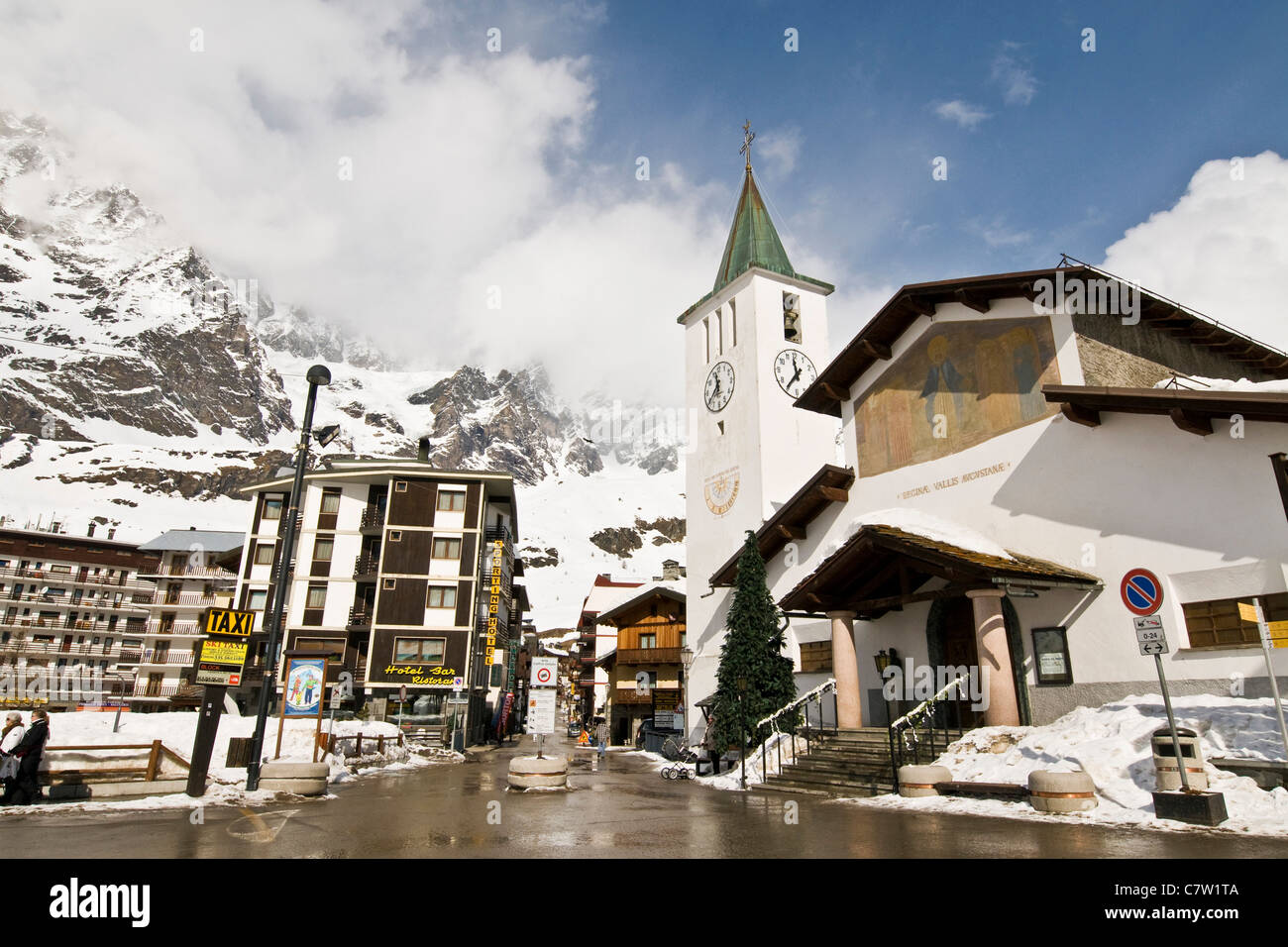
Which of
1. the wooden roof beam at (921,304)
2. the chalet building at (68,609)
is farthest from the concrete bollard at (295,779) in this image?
the chalet building at (68,609)

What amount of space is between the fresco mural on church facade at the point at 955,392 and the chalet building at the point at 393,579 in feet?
82.4

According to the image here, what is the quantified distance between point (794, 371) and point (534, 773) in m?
23.7

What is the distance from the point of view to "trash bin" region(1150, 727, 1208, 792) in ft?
33.0

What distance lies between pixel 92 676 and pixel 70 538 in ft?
49.6

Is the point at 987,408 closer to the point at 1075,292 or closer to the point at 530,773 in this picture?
the point at 1075,292

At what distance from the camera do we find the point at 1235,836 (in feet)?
28.5

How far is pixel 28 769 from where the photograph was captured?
481 inches

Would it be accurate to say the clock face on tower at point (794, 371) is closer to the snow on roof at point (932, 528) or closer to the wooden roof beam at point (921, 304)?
the wooden roof beam at point (921, 304)

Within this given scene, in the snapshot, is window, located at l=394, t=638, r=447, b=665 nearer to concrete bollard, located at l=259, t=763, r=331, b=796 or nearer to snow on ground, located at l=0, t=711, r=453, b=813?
snow on ground, located at l=0, t=711, r=453, b=813

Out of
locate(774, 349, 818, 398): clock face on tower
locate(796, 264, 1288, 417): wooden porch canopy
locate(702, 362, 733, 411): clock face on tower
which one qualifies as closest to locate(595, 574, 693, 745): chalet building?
locate(702, 362, 733, 411): clock face on tower

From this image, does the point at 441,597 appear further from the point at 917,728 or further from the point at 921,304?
the point at 921,304

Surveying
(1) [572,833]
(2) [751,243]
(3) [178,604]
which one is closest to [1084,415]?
(1) [572,833]
